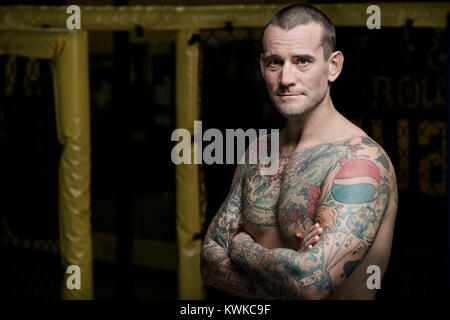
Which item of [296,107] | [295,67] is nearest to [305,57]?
[295,67]

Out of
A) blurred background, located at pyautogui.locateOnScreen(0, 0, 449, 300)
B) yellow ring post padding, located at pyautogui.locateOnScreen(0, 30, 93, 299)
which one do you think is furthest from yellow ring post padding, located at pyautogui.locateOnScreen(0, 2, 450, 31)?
yellow ring post padding, located at pyautogui.locateOnScreen(0, 30, 93, 299)

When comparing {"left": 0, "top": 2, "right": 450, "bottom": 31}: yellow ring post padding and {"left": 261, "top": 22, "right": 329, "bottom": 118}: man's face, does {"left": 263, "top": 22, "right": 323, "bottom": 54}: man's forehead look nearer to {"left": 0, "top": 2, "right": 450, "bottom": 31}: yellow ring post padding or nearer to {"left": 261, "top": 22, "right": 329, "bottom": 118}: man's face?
{"left": 261, "top": 22, "right": 329, "bottom": 118}: man's face

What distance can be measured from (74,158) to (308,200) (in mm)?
1968

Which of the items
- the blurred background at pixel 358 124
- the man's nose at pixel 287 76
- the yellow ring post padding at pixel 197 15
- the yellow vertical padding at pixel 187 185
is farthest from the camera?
the yellow vertical padding at pixel 187 185

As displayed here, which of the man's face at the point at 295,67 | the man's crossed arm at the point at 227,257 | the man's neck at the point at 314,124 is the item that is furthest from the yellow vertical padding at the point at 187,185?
the man's face at the point at 295,67

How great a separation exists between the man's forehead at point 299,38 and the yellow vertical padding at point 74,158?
185 cm

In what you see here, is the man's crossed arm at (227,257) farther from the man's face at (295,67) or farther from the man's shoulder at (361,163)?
the man's face at (295,67)

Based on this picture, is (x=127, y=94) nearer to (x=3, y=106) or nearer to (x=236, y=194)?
(x=3, y=106)

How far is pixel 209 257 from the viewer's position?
7.41ft

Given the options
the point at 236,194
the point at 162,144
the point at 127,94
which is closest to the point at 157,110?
the point at 162,144

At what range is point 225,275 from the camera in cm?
219

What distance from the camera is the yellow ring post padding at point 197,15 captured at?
3.35 meters

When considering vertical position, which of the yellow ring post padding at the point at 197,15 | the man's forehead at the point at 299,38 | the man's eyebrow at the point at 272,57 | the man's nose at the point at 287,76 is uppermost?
the yellow ring post padding at the point at 197,15

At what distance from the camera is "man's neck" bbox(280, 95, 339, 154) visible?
2.13 metres
